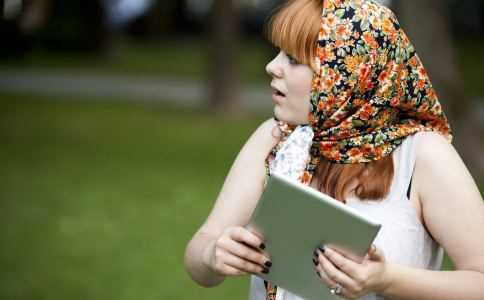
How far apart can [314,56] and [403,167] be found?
1.15 ft

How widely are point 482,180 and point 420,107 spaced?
7.15m

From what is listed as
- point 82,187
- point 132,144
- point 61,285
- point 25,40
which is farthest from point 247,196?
point 25,40

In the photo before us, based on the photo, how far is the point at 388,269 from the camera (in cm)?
218

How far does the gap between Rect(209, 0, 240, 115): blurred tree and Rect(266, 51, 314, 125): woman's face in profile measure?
39.1 feet

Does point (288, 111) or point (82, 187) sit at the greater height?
point (288, 111)

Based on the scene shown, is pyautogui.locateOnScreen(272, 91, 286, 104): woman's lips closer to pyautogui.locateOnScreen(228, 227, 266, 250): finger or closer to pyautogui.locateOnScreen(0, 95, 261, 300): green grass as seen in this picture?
pyautogui.locateOnScreen(228, 227, 266, 250): finger

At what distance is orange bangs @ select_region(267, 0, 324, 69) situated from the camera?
2426 millimetres

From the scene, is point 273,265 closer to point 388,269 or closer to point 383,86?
point 388,269

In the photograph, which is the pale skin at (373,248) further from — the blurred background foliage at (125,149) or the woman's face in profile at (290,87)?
the blurred background foliage at (125,149)

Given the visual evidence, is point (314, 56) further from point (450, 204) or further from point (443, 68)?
point (443, 68)

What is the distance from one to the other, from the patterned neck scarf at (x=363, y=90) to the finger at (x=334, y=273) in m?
0.39

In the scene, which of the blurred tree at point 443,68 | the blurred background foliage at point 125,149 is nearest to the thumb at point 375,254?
the blurred background foliage at point 125,149

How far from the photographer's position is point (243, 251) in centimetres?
224

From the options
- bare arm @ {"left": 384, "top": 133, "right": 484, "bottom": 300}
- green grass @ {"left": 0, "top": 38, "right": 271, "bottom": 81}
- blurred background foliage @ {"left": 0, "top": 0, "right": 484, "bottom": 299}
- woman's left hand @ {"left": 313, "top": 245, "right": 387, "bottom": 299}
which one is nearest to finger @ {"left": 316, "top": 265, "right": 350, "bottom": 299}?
woman's left hand @ {"left": 313, "top": 245, "right": 387, "bottom": 299}
